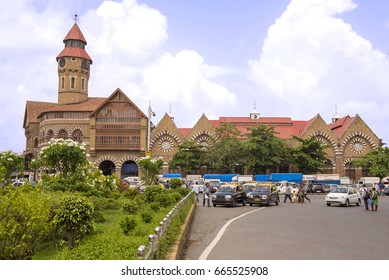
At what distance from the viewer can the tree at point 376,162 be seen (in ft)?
168

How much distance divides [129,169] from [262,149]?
20.5m

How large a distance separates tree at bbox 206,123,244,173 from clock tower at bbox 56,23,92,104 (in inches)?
973

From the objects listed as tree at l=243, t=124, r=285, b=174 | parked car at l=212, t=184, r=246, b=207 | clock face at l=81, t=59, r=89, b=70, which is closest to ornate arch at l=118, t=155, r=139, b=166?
tree at l=243, t=124, r=285, b=174

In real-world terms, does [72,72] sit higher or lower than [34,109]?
higher

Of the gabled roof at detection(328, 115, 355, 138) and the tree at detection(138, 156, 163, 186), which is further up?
the gabled roof at detection(328, 115, 355, 138)

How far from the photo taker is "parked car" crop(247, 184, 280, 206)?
27.3 meters

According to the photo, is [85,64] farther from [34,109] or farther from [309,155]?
[309,155]

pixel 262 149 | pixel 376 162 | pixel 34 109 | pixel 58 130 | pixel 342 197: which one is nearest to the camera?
pixel 342 197

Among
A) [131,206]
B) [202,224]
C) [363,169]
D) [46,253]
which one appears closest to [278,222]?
[202,224]

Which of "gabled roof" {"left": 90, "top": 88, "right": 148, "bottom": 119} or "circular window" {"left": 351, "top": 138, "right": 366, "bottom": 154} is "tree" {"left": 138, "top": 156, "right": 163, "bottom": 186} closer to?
"gabled roof" {"left": 90, "top": 88, "right": 148, "bottom": 119}

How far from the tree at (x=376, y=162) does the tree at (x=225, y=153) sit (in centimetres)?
1616

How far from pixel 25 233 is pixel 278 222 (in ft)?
38.8

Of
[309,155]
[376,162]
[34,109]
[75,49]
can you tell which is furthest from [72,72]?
[376,162]

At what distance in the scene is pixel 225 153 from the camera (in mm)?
55062
